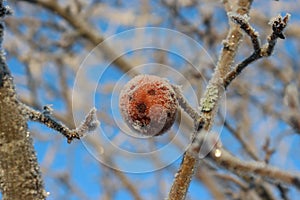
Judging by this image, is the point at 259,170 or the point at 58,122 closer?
the point at 58,122

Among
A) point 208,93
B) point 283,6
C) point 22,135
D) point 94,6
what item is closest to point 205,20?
point 94,6

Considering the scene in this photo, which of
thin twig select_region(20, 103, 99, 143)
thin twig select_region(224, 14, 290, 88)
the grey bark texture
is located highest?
thin twig select_region(224, 14, 290, 88)

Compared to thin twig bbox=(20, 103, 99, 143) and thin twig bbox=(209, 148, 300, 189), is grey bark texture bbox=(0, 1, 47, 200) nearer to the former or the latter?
thin twig bbox=(20, 103, 99, 143)

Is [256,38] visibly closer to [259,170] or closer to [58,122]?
[58,122]

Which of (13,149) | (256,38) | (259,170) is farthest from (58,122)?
(259,170)

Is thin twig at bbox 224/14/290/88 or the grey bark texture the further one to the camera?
Result: thin twig at bbox 224/14/290/88

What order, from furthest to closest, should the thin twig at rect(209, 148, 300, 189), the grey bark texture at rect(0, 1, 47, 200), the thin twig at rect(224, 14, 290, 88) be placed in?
the thin twig at rect(209, 148, 300, 189)
the thin twig at rect(224, 14, 290, 88)
the grey bark texture at rect(0, 1, 47, 200)

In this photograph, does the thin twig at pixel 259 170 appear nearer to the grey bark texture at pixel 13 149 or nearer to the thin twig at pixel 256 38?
the thin twig at pixel 256 38

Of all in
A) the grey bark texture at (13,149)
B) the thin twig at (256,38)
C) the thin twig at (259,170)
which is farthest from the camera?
the thin twig at (259,170)

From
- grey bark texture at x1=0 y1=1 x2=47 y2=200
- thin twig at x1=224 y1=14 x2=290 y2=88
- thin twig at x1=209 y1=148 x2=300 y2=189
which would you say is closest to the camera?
grey bark texture at x1=0 y1=1 x2=47 y2=200

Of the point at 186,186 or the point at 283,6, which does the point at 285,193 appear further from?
the point at 283,6

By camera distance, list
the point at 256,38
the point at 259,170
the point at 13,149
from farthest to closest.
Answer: the point at 259,170 → the point at 256,38 → the point at 13,149
